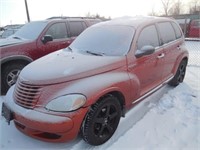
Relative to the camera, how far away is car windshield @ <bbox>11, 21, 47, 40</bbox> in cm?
638

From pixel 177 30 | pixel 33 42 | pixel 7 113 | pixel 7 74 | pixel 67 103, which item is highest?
pixel 177 30

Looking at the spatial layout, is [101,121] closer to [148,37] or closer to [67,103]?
[67,103]

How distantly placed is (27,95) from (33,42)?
3.19 metres

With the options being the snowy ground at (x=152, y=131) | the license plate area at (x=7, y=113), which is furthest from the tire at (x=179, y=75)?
the license plate area at (x=7, y=113)

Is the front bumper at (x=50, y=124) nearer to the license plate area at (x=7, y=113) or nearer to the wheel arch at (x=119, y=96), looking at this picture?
the license plate area at (x=7, y=113)

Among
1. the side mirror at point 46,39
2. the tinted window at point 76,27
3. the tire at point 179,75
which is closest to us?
the tire at point 179,75

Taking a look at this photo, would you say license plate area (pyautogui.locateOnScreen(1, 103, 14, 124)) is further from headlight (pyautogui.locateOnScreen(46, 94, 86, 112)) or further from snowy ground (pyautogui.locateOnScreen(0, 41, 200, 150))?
headlight (pyautogui.locateOnScreen(46, 94, 86, 112))

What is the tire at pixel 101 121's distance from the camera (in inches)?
125

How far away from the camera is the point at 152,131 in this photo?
12.3 feet

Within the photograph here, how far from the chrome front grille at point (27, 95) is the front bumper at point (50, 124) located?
0.08 metres

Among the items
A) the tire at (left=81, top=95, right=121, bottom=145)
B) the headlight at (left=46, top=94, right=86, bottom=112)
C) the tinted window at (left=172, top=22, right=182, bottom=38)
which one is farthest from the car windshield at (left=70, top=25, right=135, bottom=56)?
the tinted window at (left=172, top=22, right=182, bottom=38)

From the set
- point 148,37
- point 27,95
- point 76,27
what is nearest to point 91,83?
point 27,95

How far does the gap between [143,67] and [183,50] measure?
2.13 meters

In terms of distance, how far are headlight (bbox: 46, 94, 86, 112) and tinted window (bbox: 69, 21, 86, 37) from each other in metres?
4.30
